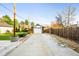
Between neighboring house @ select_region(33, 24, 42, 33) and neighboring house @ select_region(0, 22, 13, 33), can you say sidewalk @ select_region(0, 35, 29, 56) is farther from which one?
neighboring house @ select_region(33, 24, 42, 33)

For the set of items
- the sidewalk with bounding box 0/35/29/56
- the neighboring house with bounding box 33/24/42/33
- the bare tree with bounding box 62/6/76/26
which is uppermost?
the bare tree with bounding box 62/6/76/26

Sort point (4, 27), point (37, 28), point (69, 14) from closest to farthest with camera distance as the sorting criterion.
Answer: point (69, 14), point (4, 27), point (37, 28)

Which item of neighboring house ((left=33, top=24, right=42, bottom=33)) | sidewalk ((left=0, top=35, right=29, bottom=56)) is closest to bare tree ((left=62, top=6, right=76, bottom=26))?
neighboring house ((left=33, top=24, right=42, bottom=33))

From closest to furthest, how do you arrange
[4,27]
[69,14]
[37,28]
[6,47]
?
[6,47], [69,14], [4,27], [37,28]

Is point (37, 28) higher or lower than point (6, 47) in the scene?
higher

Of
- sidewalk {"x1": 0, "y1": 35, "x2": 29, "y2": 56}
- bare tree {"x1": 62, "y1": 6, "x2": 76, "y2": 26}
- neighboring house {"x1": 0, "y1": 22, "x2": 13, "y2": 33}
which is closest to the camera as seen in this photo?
sidewalk {"x1": 0, "y1": 35, "x2": 29, "y2": 56}

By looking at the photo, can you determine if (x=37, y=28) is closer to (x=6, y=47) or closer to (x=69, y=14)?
(x=69, y=14)

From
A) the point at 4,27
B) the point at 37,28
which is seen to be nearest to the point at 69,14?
the point at 4,27

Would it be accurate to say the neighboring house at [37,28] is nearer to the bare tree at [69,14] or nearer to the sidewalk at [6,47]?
the sidewalk at [6,47]

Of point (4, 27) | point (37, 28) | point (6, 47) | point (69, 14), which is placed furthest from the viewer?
point (37, 28)

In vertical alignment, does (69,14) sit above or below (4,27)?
above

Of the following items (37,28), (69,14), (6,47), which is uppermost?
(69,14)

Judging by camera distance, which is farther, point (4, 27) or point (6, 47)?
point (4, 27)

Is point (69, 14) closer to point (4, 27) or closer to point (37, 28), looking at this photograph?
point (4, 27)
